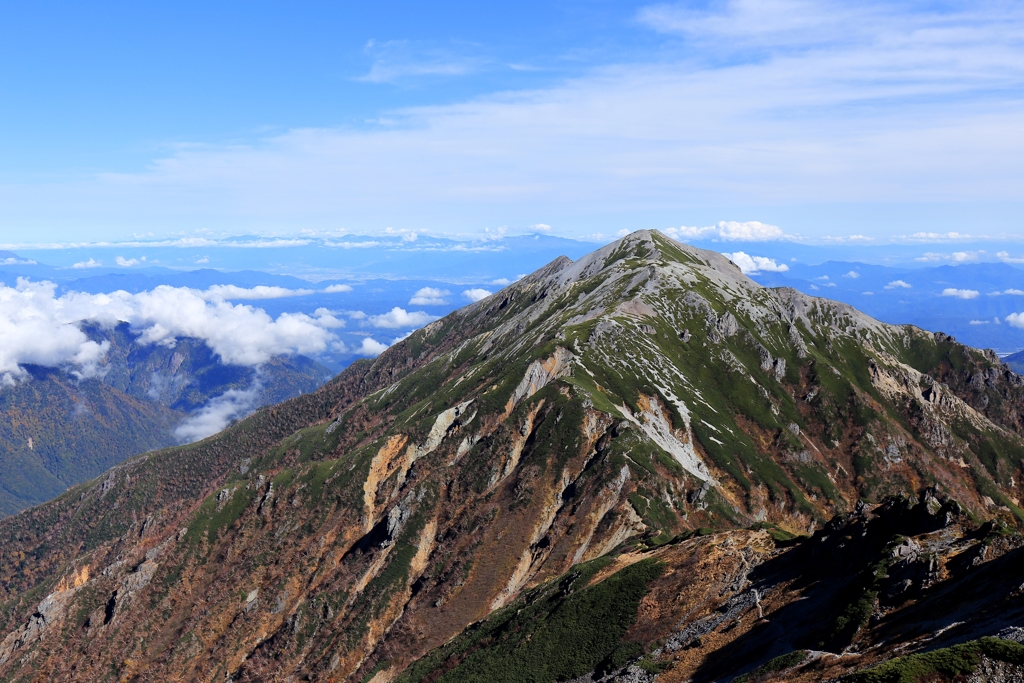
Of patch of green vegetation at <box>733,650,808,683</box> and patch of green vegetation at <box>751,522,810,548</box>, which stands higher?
patch of green vegetation at <box>733,650,808,683</box>

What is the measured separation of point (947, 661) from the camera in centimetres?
4484

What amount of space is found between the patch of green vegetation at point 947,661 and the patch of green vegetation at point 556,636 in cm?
4027

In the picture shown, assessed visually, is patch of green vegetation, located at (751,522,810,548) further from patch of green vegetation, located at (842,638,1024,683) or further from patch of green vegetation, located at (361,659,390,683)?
patch of green vegetation, located at (361,659,390,683)

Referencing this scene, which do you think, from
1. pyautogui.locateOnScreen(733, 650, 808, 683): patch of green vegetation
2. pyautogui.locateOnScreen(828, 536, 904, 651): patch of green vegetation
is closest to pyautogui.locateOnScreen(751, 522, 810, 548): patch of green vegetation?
pyautogui.locateOnScreen(828, 536, 904, 651): patch of green vegetation

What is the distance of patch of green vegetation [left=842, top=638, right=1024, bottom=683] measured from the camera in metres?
44.2

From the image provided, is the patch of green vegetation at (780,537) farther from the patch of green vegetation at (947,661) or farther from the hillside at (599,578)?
the patch of green vegetation at (947,661)

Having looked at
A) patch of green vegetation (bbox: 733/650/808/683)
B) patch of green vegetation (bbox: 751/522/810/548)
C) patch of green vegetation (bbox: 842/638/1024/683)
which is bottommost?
patch of green vegetation (bbox: 751/522/810/548)

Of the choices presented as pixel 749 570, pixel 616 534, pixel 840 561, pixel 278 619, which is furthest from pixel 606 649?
pixel 278 619

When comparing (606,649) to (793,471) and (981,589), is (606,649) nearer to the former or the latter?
(981,589)

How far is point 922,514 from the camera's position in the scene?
3145 inches

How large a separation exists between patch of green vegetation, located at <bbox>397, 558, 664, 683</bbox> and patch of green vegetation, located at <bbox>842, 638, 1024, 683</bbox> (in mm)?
40267

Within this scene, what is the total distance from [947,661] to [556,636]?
61029 millimetres

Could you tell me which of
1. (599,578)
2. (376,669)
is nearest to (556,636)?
(599,578)

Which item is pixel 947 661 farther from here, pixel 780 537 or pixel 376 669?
pixel 376 669
